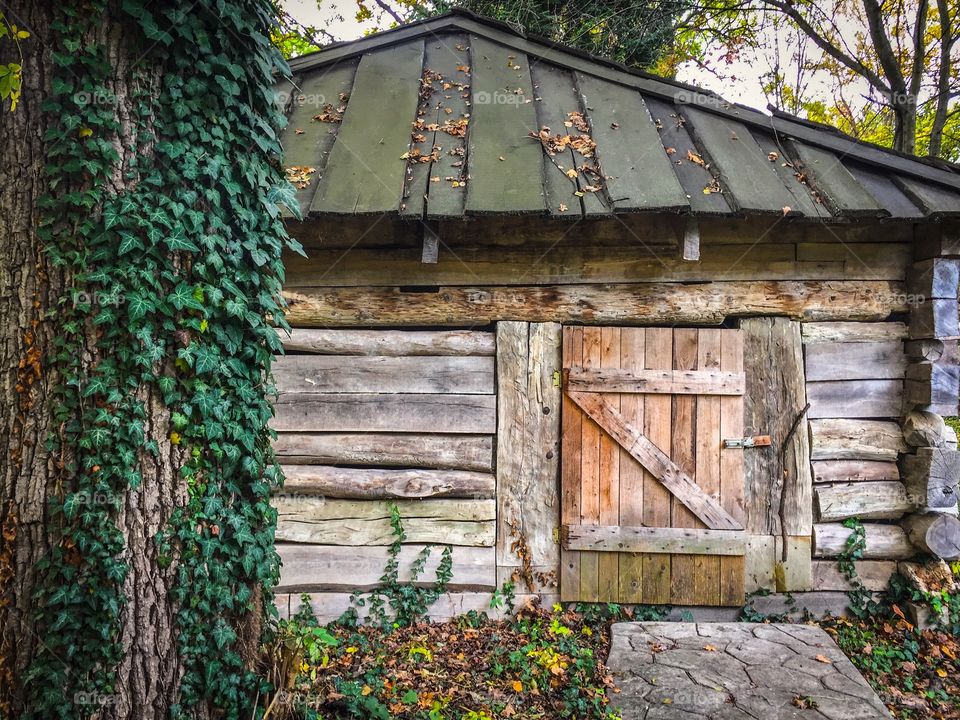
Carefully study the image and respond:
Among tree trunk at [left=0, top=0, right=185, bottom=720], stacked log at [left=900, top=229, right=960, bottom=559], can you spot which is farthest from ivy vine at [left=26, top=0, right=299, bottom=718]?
stacked log at [left=900, top=229, right=960, bottom=559]

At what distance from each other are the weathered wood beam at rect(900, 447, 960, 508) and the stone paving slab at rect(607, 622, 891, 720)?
4.46 feet

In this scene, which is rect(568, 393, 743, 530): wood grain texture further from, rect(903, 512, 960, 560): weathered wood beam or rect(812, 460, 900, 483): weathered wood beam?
rect(903, 512, 960, 560): weathered wood beam

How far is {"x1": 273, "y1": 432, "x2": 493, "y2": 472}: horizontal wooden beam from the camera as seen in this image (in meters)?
4.49

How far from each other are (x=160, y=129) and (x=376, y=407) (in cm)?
259

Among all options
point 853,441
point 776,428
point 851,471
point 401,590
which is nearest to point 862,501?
point 851,471

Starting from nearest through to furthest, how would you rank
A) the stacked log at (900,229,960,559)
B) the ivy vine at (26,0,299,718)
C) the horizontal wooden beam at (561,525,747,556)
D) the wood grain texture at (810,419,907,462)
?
the ivy vine at (26,0,299,718) < the stacked log at (900,229,960,559) < the horizontal wooden beam at (561,525,747,556) < the wood grain texture at (810,419,907,462)

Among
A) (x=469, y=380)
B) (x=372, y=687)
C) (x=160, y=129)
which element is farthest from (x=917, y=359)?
(x=160, y=129)

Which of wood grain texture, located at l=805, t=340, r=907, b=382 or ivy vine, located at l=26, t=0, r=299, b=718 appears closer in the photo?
ivy vine, located at l=26, t=0, r=299, b=718

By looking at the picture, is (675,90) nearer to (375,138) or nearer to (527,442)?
(375,138)

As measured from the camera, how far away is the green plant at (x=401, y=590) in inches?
174

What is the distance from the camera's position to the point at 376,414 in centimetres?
451

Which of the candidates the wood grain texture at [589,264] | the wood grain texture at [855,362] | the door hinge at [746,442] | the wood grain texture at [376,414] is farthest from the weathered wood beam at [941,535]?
the wood grain texture at [376,414]

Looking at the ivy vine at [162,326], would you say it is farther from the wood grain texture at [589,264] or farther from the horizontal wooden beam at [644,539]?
the horizontal wooden beam at [644,539]

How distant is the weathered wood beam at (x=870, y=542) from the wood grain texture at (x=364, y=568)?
2.64 metres
